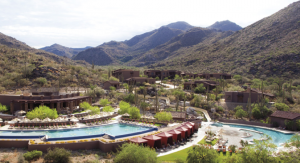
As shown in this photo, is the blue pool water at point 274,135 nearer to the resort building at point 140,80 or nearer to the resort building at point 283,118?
the resort building at point 283,118

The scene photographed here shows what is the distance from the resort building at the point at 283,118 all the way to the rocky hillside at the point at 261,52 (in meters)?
33.2

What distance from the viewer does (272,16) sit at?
3519 inches

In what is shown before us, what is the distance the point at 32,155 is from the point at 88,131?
9.24 metres

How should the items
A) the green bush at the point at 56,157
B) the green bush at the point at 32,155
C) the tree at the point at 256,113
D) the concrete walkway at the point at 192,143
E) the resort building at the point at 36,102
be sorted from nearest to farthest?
the green bush at the point at 56,157, the green bush at the point at 32,155, the concrete walkway at the point at 192,143, the resort building at the point at 36,102, the tree at the point at 256,113

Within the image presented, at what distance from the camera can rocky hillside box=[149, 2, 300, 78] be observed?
6325cm

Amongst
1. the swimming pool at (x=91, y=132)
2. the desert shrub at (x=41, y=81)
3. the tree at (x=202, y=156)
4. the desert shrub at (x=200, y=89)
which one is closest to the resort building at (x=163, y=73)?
the desert shrub at (x=200, y=89)

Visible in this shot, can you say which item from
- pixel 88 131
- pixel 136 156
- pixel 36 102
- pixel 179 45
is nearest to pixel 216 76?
pixel 88 131

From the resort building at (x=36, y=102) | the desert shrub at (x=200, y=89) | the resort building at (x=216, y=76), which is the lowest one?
the resort building at (x=36, y=102)

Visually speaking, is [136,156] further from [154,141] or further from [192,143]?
[192,143]

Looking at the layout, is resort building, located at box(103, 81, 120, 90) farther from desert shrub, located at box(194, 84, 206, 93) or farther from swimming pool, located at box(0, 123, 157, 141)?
swimming pool, located at box(0, 123, 157, 141)

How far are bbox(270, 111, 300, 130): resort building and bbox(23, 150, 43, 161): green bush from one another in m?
31.9

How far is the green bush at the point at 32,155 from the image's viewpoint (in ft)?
61.6

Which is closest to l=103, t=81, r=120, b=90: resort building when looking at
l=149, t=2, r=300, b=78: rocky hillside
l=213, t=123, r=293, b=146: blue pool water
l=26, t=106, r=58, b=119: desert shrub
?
l=26, t=106, r=58, b=119: desert shrub

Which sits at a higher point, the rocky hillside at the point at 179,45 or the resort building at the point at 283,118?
the rocky hillside at the point at 179,45
